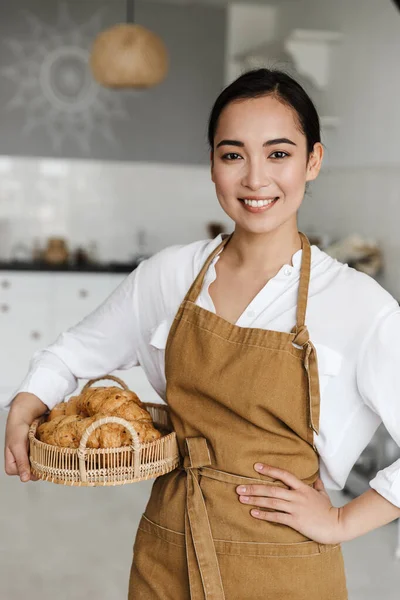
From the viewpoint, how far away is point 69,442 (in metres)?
1.25

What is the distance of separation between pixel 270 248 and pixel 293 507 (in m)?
0.42

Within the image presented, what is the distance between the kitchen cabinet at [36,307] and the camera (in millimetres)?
5383

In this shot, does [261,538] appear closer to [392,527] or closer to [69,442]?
[69,442]

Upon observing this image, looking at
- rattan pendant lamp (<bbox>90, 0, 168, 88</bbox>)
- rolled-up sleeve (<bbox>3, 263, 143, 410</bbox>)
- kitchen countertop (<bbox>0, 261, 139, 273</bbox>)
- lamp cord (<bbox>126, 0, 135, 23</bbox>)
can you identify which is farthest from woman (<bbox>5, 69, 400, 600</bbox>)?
lamp cord (<bbox>126, 0, 135, 23</bbox>)

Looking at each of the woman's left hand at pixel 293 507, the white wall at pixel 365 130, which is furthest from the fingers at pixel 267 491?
the white wall at pixel 365 130

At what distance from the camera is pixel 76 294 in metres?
5.48

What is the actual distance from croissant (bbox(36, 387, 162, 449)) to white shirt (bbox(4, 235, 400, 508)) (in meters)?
0.09

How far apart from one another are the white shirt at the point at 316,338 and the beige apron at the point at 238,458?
3cm

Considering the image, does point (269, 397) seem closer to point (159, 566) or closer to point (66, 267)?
point (159, 566)

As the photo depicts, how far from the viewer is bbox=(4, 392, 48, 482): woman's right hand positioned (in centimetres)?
133

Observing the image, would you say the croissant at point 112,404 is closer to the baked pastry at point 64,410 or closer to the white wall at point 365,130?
the baked pastry at point 64,410

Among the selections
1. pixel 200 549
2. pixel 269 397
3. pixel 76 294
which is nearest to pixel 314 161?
pixel 269 397

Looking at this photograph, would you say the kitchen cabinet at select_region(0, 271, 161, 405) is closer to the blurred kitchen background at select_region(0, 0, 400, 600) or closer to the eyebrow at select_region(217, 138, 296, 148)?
the blurred kitchen background at select_region(0, 0, 400, 600)

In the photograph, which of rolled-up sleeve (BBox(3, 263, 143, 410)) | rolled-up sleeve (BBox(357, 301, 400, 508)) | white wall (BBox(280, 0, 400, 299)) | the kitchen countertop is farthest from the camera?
the kitchen countertop
